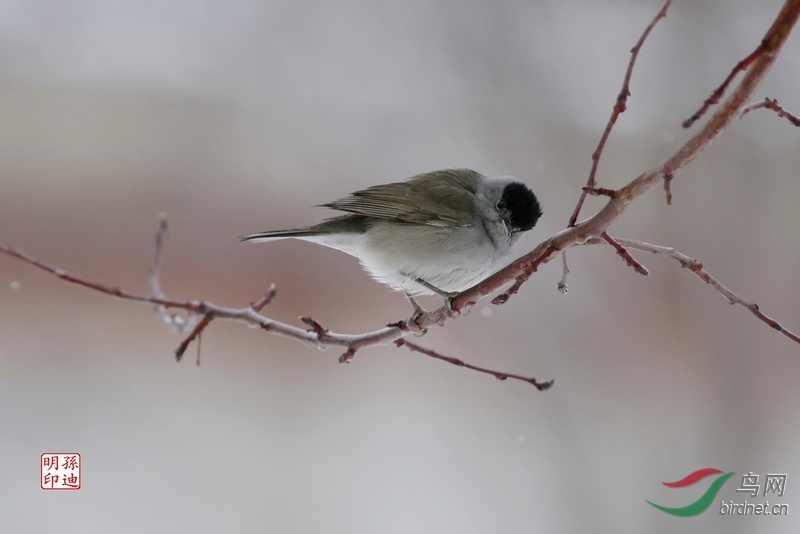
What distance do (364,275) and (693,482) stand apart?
2.28 m

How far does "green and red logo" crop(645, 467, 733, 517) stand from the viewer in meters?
2.98

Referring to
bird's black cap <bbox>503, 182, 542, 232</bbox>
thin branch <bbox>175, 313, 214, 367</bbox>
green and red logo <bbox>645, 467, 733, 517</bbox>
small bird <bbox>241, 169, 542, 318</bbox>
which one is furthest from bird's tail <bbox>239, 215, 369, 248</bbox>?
green and red logo <bbox>645, 467, 733, 517</bbox>

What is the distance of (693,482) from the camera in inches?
127

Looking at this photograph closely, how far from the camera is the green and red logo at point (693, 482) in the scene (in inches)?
117

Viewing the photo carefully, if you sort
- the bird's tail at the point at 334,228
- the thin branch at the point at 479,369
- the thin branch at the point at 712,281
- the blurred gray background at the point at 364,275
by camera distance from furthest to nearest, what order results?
the blurred gray background at the point at 364,275, the bird's tail at the point at 334,228, the thin branch at the point at 479,369, the thin branch at the point at 712,281

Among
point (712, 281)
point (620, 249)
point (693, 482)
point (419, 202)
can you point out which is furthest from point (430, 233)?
point (693, 482)

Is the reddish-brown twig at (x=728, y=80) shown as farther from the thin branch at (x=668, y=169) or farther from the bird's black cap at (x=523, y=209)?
the bird's black cap at (x=523, y=209)

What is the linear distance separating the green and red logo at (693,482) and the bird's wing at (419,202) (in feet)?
5.76

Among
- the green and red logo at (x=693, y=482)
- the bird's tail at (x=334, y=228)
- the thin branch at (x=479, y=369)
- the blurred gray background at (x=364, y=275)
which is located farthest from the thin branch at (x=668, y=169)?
the blurred gray background at (x=364, y=275)

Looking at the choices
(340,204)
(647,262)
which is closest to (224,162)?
(340,204)

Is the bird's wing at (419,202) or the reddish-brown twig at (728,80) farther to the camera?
the bird's wing at (419,202)

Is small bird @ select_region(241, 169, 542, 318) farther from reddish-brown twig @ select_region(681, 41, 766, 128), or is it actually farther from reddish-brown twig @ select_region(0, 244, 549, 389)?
reddish-brown twig @ select_region(681, 41, 766, 128)

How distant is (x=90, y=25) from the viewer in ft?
14.6

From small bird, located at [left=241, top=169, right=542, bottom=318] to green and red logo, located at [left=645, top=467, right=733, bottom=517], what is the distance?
63.6 inches
